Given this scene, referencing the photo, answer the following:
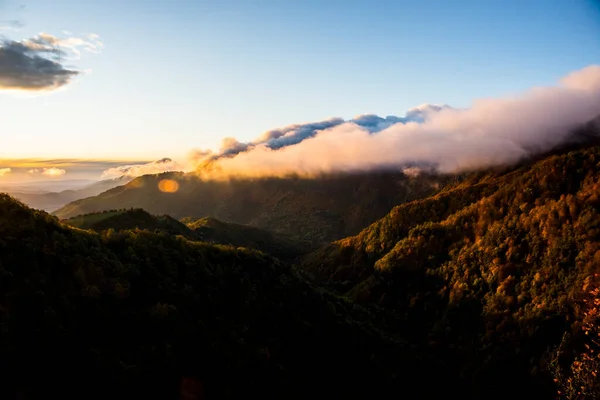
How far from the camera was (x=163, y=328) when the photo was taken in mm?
33312

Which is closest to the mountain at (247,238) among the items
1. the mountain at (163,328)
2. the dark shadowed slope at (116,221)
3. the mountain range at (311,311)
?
the dark shadowed slope at (116,221)

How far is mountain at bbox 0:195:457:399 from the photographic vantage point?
1061 inches

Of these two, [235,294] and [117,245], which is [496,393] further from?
[117,245]

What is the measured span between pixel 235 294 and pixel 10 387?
2279 cm

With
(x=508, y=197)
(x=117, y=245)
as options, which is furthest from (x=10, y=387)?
(x=508, y=197)

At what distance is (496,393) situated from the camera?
5041cm

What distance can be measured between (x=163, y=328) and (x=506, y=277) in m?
56.8

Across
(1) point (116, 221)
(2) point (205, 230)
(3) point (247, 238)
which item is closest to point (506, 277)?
(1) point (116, 221)

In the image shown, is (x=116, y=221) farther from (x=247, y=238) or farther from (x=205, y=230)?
(x=247, y=238)

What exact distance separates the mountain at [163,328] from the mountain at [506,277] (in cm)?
1063

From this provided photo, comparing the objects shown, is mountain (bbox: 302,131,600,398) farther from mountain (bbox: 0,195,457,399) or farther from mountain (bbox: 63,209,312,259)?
mountain (bbox: 63,209,312,259)

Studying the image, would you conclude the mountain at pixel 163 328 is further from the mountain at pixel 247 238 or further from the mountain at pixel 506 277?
the mountain at pixel 247 238

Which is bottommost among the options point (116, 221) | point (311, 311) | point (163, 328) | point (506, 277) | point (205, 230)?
point (205, 230)

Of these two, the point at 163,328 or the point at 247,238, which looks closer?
the point at 163,328
